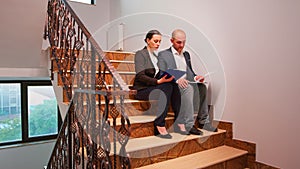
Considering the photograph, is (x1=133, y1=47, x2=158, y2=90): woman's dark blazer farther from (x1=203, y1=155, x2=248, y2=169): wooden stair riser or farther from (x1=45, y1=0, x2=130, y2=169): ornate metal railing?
(x1=203, y1=155, x2=248, y2=169): wooden stair riser

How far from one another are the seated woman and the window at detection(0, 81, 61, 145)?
10.5ft

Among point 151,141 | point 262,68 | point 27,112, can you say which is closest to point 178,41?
point 262,68

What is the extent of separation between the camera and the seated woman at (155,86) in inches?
96.8

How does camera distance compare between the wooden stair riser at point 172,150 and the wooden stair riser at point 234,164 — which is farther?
the wooden stair riser at point 234,164

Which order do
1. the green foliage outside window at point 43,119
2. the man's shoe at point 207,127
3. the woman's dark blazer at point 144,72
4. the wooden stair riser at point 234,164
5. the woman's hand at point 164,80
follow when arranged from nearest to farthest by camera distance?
the wooden stair riser at point 234,164
the woman's hand at point 164,80
the woman's dark blazer at point 144,72
the man's shoe at point 207,127
the green foliage outside window at point 43,119

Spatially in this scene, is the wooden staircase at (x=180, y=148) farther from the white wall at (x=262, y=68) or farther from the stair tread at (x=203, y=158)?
the white wall at (x=262, y=68)

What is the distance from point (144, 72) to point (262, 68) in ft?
3.88

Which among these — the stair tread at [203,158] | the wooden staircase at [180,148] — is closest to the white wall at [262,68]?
the wooden staircase at [180,148]

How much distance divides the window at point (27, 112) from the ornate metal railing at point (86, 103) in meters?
2.64

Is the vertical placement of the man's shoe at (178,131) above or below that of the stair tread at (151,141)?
above

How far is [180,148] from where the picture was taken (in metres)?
2.36

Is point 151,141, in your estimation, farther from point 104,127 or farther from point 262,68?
point 262,68

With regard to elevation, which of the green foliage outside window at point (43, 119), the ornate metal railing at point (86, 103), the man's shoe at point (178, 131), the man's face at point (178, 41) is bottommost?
the green foliage outside window at point (43, 119)

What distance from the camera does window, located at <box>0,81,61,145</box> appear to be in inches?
196
